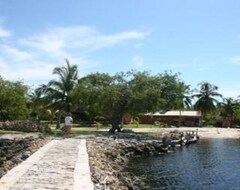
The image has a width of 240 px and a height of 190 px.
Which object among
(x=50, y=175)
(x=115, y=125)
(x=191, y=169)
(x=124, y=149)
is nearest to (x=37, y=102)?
(x=115, y=125)

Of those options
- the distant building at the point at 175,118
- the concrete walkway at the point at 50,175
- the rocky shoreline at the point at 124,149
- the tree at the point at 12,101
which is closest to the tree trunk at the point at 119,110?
the rocky shoreline at the point at 124,149

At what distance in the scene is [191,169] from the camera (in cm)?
2666

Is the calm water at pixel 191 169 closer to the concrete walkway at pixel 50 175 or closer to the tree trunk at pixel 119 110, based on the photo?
the concrete walkway at pixel 50 175

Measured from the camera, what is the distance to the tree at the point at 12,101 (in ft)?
163

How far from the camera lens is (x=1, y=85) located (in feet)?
167

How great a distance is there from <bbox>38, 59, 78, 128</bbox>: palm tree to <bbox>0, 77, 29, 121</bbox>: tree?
3.58 metres

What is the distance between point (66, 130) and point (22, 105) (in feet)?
Answer: 60.3

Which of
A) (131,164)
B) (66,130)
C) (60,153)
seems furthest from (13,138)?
(60,153)

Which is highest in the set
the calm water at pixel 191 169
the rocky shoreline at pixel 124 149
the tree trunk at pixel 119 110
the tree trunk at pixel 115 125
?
the tree trunk at pixel 119 110

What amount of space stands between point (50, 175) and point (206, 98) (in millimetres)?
75513

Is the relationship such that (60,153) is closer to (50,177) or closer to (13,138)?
(50,177)

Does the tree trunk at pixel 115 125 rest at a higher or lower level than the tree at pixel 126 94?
lower

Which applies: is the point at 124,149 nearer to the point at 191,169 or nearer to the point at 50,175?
→ the point at 191,169

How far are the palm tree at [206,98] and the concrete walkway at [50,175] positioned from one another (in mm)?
69371
